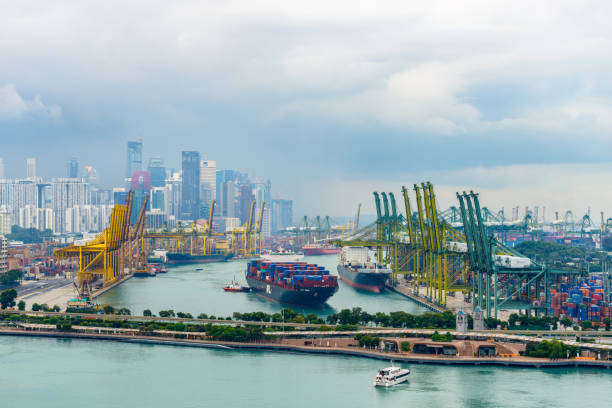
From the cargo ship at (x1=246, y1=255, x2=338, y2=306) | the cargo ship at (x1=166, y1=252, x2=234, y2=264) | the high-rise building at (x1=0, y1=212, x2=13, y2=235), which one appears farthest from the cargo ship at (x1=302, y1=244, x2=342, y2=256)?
the cargo ship at (x1=246, y1=255, x2=338, y2=306)

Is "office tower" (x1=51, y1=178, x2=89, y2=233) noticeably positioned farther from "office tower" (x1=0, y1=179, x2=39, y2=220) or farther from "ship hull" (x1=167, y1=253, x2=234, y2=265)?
"ship hull" (x1=167, y1=253, x2=234, y2=265)

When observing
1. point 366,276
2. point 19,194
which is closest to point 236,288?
point 366,276

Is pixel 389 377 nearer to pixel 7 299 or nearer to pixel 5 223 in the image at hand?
pixel 7 299

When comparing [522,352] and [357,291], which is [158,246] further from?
[522,352]

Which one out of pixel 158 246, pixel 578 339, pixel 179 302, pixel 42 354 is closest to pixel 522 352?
pixel 578 339

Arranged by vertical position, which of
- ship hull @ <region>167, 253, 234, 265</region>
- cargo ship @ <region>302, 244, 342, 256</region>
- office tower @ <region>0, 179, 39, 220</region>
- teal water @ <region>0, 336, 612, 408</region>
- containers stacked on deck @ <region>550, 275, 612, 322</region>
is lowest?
teal water @ <region>0, 336, 612, 408</region>

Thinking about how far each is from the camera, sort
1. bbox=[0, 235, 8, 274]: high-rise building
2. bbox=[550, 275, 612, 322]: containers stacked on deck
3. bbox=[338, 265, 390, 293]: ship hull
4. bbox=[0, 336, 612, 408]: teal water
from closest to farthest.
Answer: bbox=[0, 336, 612, 408]: teal water < bbox=[550, 275, 612, 322]: containers stacked on deck < bbox=[338, 265, 390, 293]: ship hull < bbox=[0, 235, 8, 274]: high-rise building

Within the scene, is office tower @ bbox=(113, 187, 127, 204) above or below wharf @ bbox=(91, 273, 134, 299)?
above
